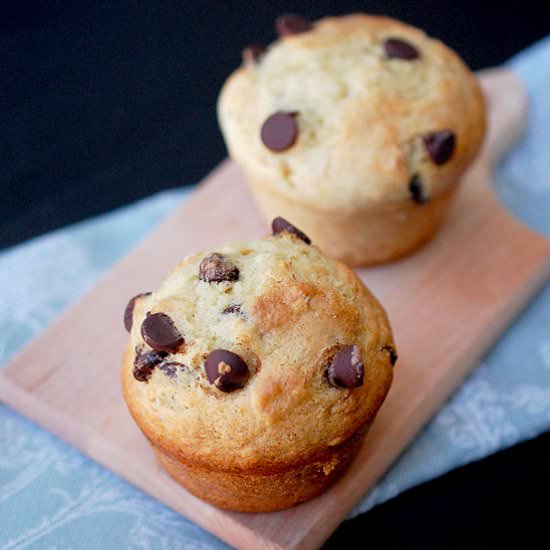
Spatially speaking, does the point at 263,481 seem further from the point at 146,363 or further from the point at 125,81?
the point at 125,81

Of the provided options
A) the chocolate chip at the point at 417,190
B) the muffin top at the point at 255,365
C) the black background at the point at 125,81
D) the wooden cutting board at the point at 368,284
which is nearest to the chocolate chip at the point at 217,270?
the muffin top at the point at 255,365

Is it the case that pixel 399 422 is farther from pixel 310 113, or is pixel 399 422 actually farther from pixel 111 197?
pixel 111 197

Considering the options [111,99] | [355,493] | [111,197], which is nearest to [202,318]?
[355,493]

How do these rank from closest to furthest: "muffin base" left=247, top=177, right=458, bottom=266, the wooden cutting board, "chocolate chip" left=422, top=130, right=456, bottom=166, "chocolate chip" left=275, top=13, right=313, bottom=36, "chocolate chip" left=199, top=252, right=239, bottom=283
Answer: "chocolate chip" left=199, top=252, right=239, bottom=283
the wooden cutting board
"chocolate chip" left=422, top=130, right=456, bottom=166
"muffin base" left=247, top=177, right=458, bottom=266
"chocolate chip" left=275, top=13, right=313, bottom=36

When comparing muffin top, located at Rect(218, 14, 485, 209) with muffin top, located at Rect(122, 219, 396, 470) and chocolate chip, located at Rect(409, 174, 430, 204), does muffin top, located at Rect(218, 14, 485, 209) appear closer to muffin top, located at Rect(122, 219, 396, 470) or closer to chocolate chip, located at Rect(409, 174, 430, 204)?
chocolate chip, located at Rect(409, 174, 430, 204)

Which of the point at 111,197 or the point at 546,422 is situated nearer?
the point at 546,422

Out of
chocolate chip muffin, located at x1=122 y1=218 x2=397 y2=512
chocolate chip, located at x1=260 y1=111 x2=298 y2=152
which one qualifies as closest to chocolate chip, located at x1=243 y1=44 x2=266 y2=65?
chocolate chip, located at x1=260 y1=111 x2=298 y2=152

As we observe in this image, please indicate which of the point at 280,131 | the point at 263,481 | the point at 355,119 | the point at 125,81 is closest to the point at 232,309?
the point at 263,481

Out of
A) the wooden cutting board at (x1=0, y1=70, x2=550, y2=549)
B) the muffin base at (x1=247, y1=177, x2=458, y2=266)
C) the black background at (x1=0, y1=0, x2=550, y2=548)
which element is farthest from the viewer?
the black background at (x1=0, y1=0, x2=550, y2=548)
